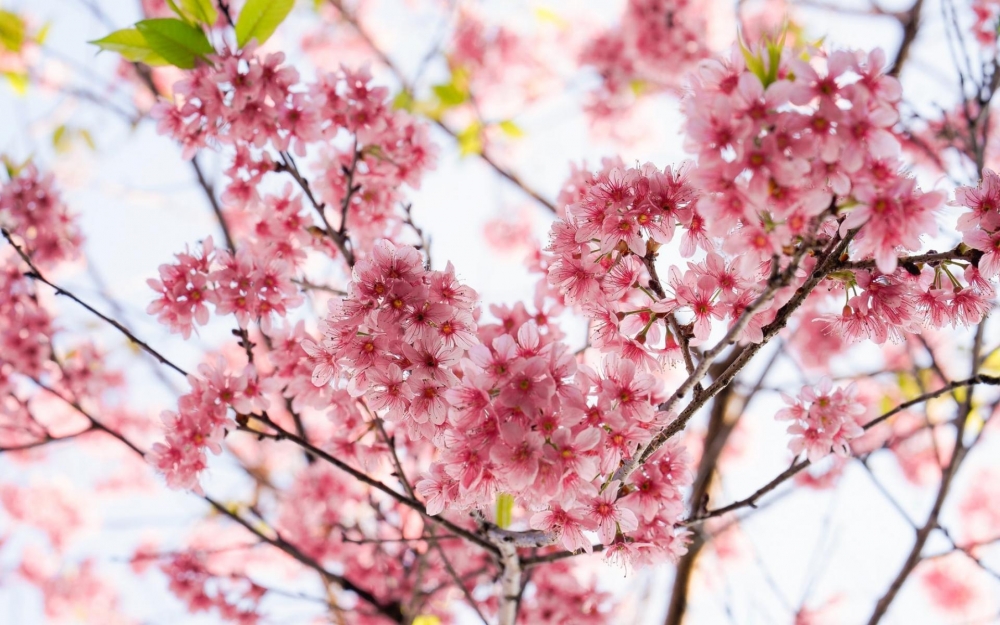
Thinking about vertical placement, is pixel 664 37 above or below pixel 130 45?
above

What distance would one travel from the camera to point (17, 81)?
445 centimetres

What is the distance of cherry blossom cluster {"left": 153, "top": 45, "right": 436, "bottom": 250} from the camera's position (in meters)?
2.19

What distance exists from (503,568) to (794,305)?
1.21 m

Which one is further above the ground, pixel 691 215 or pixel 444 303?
pixel 691 215

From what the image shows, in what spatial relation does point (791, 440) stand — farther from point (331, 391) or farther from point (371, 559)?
point (371, 559)

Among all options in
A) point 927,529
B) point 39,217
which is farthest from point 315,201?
point 927,529

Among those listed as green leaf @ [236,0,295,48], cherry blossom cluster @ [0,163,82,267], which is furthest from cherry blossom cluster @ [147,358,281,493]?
cherry blossom cluster @ [0,163,82,267]

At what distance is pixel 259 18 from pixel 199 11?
0.82ft

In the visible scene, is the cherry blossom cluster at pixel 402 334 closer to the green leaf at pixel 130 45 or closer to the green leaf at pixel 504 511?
the green leaf at pixel 504 511

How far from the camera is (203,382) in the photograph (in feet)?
6.66

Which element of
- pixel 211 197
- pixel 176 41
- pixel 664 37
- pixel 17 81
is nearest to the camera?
pixel 176 41

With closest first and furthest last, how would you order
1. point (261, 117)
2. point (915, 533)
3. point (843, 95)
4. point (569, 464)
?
point (843, 95), point (569, 464), point (261, 117), point (915, 533)

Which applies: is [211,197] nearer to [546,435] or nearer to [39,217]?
[39,217]

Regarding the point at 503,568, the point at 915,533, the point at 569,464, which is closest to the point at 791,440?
the point at 569,464
